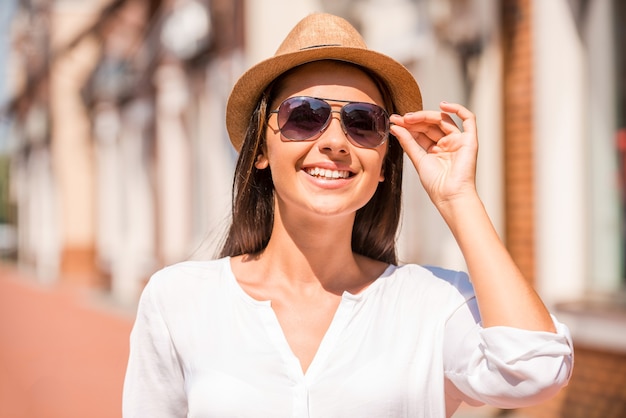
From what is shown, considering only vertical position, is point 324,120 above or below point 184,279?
above

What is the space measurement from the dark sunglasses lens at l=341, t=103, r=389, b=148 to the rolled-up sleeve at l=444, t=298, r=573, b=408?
556mm

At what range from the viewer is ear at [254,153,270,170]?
2260 millimetres

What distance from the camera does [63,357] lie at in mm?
8883

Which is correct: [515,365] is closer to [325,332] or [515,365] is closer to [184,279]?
[325,332]

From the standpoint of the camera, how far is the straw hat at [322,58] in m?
2.03

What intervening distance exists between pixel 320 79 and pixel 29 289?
18094 mm

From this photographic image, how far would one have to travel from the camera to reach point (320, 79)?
6.82ft

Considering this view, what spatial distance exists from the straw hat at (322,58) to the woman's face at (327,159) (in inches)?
1.9

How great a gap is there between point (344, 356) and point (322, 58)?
2.55ft

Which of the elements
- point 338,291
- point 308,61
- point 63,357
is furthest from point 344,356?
point 63,357

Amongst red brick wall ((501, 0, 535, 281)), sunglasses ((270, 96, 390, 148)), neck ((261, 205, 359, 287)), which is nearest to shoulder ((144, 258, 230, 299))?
neck ((261, 205, 359, 287))

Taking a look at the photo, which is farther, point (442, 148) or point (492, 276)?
point (442, 148)

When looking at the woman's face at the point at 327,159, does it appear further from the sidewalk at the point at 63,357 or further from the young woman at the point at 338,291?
the sidewalk at the point at 63,357

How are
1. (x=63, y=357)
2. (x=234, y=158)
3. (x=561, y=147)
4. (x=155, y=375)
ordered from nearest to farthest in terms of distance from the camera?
(x=155, y=375)
(x=561, y=147)
(x=63, y=357)
(x=234, y=158)
